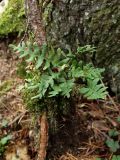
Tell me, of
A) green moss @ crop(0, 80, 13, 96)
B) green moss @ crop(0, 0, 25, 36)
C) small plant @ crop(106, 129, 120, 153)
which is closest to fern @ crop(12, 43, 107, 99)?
small plant @ crop(106, 129, 120, 153)

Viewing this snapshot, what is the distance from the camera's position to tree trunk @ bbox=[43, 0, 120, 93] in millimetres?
3000

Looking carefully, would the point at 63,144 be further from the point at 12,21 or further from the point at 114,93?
the point at 12,21

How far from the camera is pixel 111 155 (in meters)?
2.73

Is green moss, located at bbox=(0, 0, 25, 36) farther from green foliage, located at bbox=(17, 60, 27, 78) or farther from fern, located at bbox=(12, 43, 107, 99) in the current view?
fern, located at bbox=(12, 43, 107, 99)

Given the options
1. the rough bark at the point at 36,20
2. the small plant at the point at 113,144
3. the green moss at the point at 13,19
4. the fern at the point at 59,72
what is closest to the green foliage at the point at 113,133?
the small plant at the point at 113,144

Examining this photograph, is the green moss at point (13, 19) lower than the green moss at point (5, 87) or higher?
higher

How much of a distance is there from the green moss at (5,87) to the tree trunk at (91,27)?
73 cm

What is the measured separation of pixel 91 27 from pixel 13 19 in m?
1.19

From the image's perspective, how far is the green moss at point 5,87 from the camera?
11.6 feet

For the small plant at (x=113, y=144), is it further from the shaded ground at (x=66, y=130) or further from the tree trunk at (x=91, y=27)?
the tree trunk at (x=91, y=27)

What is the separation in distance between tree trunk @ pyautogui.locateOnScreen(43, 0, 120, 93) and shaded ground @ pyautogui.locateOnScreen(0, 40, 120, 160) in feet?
1.07

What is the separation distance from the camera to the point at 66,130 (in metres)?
2.77

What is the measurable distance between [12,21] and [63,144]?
1.76 m

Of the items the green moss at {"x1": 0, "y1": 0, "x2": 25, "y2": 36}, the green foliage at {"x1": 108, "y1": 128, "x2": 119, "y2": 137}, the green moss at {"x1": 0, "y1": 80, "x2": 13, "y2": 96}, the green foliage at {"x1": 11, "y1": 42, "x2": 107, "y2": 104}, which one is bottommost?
the green foliage at {"x1": 108, "y1": 128, "x2": 119, "y2": 137}
